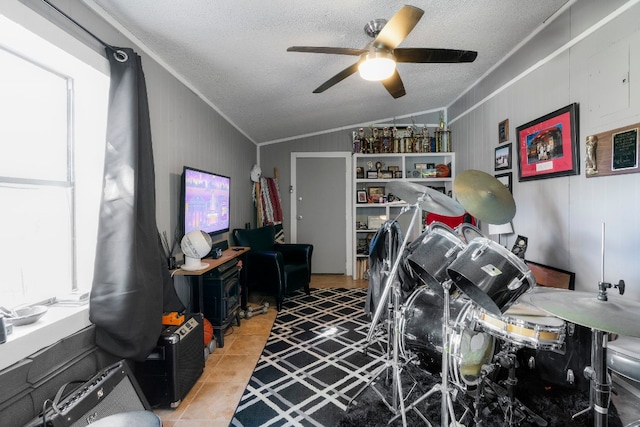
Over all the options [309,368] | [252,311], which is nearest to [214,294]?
[252,311]

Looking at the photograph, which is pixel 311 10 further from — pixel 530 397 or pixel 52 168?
pixel 530 397

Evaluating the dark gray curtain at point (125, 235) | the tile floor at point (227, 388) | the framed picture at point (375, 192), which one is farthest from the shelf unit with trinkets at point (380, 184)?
the dark gray curtain at point (125, 235)

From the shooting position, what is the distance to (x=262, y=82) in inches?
108

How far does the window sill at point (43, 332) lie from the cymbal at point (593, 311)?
204 centimetres

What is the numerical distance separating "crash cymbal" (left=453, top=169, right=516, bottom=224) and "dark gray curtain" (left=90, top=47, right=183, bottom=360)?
1728mm

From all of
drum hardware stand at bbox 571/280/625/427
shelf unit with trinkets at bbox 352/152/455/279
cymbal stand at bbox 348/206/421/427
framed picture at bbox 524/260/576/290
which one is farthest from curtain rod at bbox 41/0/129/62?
shelf unit with trinkets at bbox 352/152/455/279

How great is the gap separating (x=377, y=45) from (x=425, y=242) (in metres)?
1.18

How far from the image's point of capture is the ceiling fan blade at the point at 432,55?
1852 millimetres

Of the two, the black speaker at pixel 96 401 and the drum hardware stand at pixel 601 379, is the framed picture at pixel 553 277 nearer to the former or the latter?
the drum hardware stand at pixel 601 379

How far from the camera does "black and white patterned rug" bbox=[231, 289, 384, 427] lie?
1748 mm

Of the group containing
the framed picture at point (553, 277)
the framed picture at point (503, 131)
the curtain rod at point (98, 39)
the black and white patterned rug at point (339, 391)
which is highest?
the curtain rod at point (98, 39)

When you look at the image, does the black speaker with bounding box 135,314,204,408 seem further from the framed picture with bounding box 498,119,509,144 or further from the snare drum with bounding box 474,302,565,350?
the framed picture with bounding box 498,119,509,144

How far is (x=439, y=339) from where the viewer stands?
179 centimetres

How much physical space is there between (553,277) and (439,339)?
1165 mm
